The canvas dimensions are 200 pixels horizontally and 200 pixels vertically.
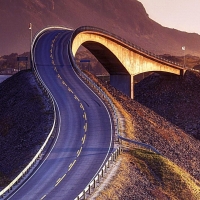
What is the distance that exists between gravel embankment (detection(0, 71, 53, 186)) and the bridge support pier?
23297mm

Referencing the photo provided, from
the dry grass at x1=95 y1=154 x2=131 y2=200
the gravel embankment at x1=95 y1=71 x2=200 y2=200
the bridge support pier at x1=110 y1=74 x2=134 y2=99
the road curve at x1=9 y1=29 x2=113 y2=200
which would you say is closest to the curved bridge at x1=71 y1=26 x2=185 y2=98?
the bridge support pier at x1=110 y1=74 x2=134 y2=99

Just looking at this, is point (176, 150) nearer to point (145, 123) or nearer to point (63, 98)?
point (145, 123)

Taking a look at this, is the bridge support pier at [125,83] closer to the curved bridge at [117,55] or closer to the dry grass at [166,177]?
the curved bridge at [117,55]

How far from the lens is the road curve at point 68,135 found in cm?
4289

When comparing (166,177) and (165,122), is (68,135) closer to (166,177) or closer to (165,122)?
(166,177)

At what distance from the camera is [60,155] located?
50750 mm

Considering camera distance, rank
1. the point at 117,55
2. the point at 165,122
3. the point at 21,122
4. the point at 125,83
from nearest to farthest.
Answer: the point at 21,122 → the point at 165,122 → the point at 117,55 → the point at 125,83

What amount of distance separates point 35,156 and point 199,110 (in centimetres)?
6117

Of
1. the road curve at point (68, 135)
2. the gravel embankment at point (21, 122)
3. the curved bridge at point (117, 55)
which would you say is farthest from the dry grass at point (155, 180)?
the curved bridge at point (117, 55)

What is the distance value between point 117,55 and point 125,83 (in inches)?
236

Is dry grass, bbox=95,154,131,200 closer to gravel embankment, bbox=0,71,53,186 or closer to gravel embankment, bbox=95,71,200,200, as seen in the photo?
gravel embankment, bbox=95,71,200,200

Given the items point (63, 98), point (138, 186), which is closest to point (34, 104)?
point (63, 98)

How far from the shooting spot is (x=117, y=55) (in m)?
99.3

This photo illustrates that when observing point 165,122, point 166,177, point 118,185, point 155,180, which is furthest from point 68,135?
point 165,122
